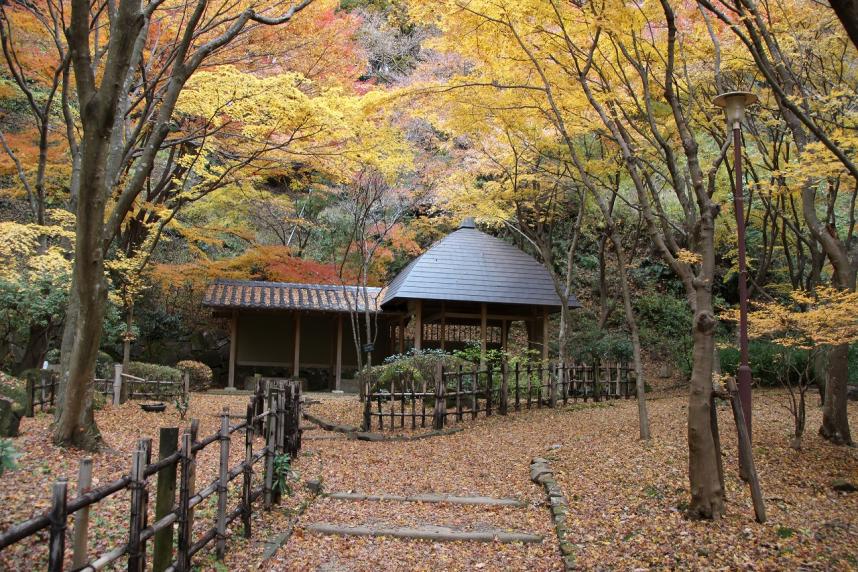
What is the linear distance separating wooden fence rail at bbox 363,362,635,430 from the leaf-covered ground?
113 centimetres

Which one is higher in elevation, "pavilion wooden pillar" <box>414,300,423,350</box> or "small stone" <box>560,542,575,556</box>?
"pavilion wooden pillar" <box>414,300,423,350</box>

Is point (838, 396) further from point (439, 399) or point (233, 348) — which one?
point (233, 348)

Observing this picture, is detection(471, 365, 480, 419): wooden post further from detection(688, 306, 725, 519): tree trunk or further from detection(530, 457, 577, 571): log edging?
detection(688, 306, 725, 519): tree trunk

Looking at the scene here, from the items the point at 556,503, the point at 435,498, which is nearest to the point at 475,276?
the point at 435,498

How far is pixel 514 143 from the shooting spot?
1324 centimetres

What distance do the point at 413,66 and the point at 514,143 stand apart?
12.8 metres

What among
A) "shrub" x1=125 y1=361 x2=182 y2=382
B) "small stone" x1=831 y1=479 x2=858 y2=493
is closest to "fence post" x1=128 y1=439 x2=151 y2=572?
"small stone" x1=831 y1=479 x2=858 y2=493

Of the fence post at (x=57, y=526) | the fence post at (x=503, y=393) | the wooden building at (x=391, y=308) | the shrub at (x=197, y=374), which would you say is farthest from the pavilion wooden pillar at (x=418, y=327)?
the fence post at (x=57, y=526)

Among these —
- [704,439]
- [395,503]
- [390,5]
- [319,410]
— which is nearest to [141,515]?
[395,503]

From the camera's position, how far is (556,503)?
5.95 m

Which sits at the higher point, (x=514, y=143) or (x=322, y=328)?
(x=514, y=143)

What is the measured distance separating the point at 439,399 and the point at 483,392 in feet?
4.86

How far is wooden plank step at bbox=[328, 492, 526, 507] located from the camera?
6.22 m

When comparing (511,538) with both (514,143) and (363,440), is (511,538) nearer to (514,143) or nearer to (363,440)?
(363,440)
